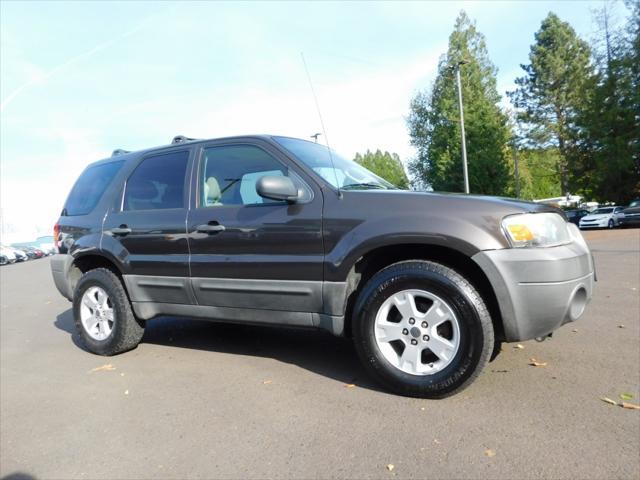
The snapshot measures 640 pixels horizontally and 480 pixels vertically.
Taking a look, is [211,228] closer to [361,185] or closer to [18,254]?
[361,185]

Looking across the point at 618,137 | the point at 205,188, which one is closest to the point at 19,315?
the point at 205,188

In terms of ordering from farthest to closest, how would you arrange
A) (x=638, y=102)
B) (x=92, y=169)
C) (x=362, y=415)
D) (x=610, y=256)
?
(x=638, y=102), (x=610, y=256), (x=92, y=169), (x=362, y=415)

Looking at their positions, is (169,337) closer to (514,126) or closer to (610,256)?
(610,256)

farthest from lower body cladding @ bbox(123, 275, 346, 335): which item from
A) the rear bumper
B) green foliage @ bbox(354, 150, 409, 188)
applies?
green foliage @ bbox(354, 150, 409, 188)

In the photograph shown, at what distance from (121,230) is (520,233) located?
131 inches

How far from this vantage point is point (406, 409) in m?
2.74

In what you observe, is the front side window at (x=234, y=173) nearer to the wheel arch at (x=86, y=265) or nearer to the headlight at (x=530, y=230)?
the wheel arch at (x=86, y=265)

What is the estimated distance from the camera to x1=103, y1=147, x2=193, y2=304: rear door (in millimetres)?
3781

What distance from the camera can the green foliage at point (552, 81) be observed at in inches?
1481

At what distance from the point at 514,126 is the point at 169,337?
41338mm

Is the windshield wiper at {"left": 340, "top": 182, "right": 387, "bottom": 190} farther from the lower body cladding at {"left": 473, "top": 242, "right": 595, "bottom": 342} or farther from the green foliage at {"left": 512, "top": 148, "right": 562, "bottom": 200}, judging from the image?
the green foliage at {"left": 512, "top": 148, "right": 562, "bottom": 200}

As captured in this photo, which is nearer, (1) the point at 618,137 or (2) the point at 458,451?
(2) the point at 458,451

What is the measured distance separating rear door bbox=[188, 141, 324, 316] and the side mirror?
105mm

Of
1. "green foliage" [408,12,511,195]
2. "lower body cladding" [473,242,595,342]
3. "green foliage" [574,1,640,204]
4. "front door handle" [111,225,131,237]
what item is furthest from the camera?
"green foliage" [408,12,511,195]
